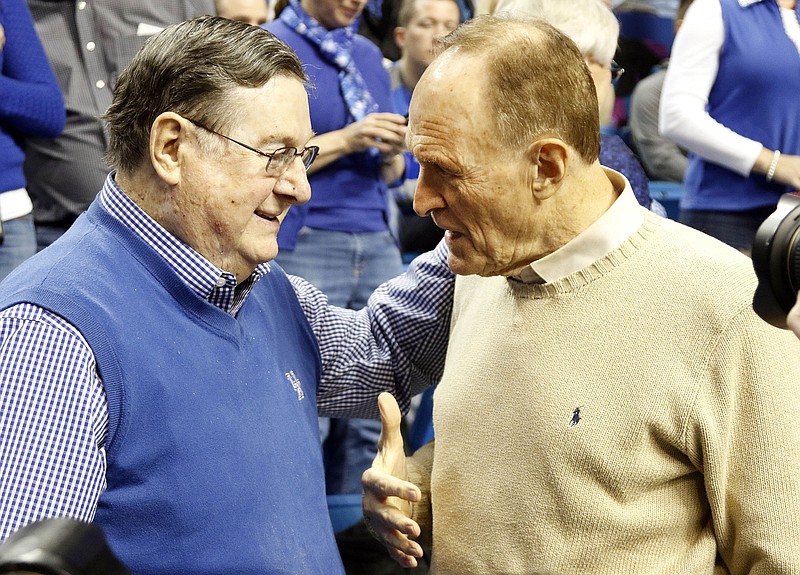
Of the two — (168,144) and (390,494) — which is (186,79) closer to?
(168,144)

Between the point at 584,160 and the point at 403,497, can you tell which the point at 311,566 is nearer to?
the point at 403,497

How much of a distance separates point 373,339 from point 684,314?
2.34 feet

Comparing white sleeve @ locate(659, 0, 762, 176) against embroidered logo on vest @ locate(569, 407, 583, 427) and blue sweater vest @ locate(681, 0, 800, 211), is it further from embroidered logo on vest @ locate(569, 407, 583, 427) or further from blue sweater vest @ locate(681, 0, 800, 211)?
embroidered logo on vest @ locate(569, 407, 583, 427)

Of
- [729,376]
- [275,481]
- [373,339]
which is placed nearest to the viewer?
[729,376]

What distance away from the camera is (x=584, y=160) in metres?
1.84

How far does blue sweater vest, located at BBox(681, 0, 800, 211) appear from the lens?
10.9 feet

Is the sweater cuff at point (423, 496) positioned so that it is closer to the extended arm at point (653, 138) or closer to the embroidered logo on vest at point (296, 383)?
the embroidered logo on vest at point (296, 383)

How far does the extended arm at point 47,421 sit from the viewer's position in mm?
1465

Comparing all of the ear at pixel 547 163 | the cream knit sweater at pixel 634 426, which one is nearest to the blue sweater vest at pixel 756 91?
the cream knit sweater at pixel 634 426

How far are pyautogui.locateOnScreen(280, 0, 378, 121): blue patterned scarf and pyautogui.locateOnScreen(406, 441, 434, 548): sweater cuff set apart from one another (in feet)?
4.93

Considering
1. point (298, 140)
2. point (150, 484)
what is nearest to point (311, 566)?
point (150, 484)

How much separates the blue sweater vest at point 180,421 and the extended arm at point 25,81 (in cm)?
117

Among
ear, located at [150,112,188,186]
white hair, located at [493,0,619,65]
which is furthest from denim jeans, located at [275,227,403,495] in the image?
ear, located at [150,112,188,186]

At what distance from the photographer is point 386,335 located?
221 centimetres
